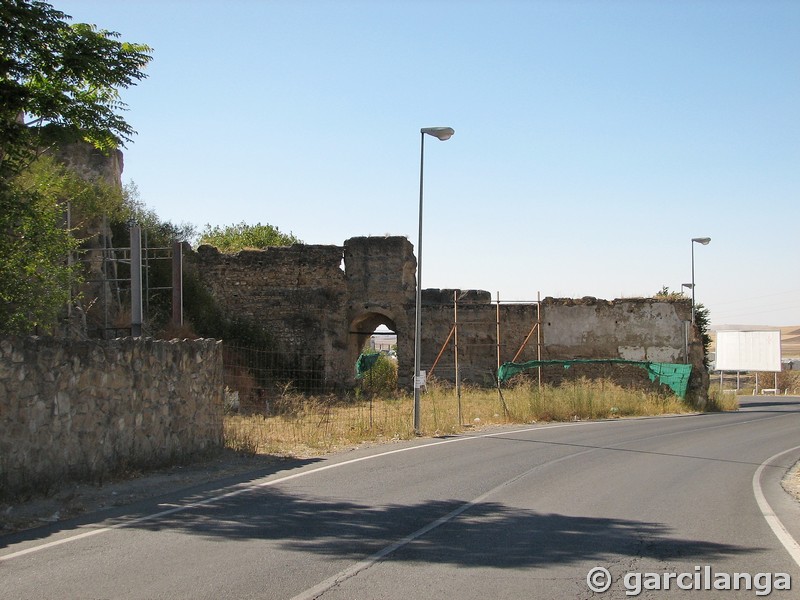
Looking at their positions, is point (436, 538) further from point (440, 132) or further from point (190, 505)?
point (440, 132)

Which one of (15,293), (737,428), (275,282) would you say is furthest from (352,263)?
(15,293)

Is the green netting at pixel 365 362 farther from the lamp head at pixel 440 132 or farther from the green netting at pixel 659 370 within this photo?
the lamp head at pixel 440 132

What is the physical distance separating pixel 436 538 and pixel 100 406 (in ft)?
20.2

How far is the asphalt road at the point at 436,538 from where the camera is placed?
6566 millimetres

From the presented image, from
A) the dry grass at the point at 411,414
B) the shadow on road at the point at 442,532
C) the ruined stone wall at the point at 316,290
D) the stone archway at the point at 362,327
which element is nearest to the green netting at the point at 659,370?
the dry grass at the point at 411,414

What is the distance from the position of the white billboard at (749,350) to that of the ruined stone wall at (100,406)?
52426 mm

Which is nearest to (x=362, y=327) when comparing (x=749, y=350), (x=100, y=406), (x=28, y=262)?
(x=28, y=262)

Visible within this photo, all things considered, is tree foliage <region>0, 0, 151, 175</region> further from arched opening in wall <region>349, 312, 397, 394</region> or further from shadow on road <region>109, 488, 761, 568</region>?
arched opening in wall <region>349, 312, 397, 394</region>

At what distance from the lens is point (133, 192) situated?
32906mm

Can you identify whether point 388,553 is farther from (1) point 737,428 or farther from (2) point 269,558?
(1) point 737,428

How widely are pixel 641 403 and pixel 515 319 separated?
23.0 feet

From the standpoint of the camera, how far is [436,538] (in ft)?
26.9

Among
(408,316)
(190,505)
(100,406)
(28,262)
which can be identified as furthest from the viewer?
(408,316)

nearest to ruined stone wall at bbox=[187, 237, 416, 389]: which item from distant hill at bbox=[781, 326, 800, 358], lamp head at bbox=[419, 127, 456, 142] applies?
lamp head at bbox=[419, 127, 456, 142]
